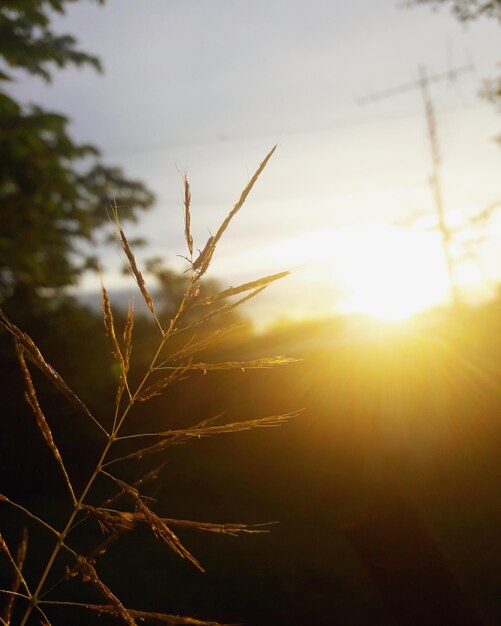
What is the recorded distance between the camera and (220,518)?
23.5 feet

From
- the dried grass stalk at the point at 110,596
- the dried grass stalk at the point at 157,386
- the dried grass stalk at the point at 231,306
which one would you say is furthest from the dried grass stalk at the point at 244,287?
the dried grass stalk at the point at 110,596

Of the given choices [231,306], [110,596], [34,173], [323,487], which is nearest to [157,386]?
[231,306]

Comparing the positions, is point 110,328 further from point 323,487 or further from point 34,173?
point 34,173

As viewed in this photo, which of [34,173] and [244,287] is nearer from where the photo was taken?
[244,287]

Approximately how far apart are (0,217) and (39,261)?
3.72 ft

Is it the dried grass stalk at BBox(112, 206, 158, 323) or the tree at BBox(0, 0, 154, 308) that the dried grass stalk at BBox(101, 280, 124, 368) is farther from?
the tree at BBox(0, 0, 154, 308)

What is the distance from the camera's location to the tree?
9977 millimetres

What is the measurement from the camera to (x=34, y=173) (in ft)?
34.8

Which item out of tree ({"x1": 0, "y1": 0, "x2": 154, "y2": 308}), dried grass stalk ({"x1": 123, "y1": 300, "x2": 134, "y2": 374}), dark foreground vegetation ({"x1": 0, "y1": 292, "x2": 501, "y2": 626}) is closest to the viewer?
dried grass stalk ({"x1": 123, "y1": 300, "x2": 134, "y2": 374})

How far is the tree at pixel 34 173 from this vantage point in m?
9.98

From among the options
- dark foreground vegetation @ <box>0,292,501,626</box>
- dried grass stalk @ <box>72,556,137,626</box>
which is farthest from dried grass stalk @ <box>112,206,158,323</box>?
dark foreground vegetation @ <box>0,292,501,626</box>

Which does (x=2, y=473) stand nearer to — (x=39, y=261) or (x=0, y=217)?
(x=39, y=261)

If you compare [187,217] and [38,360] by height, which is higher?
[187,217]

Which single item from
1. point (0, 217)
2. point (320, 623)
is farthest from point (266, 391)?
point (0, 217)
